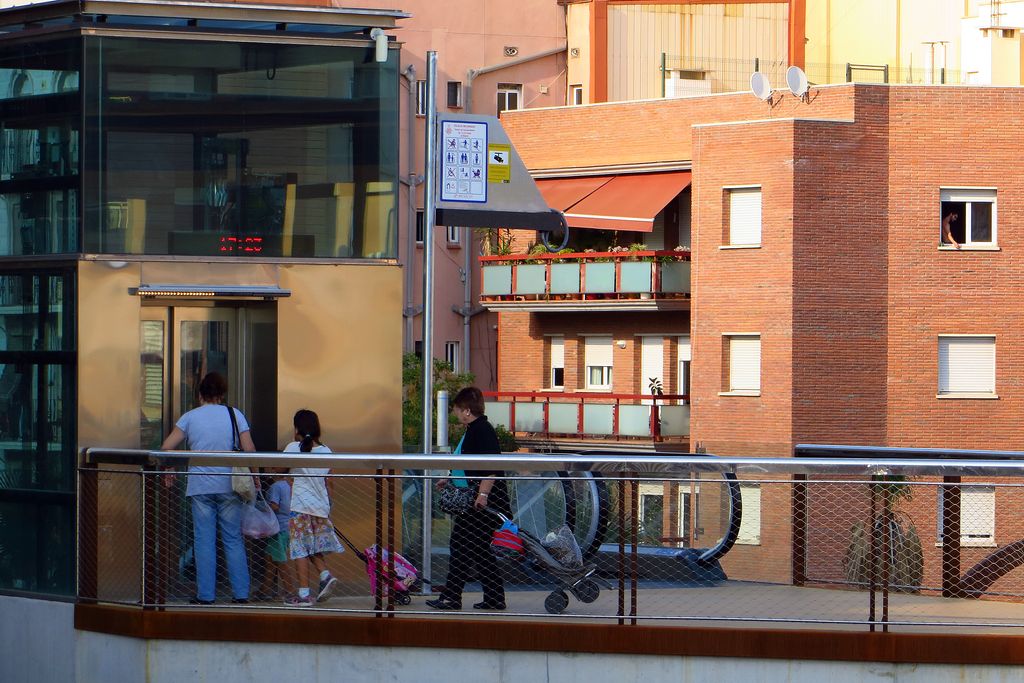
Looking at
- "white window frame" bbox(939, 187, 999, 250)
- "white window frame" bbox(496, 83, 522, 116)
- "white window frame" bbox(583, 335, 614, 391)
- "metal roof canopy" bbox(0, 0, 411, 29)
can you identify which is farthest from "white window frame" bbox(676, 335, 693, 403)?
"metal roof canopy" bbox(0, 0, 411, 29)

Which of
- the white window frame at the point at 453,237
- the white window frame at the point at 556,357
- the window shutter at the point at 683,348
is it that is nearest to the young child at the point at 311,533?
the window shutter at the point at 683,348

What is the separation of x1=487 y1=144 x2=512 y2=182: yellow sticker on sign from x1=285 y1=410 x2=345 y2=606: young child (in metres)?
3.20

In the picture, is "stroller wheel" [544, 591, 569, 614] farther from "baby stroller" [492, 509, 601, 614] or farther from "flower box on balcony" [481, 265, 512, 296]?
"flower box on balcony" [481, 265, 512, 296]

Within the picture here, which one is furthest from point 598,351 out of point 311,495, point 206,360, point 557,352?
point 311,495

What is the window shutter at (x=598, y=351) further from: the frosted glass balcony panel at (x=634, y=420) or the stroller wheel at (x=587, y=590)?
the stroller wheel at (x=587, y=590)

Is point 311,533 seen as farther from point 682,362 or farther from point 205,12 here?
point 682,362

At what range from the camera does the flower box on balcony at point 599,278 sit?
1850 inches

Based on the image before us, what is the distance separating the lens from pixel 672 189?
46.2m

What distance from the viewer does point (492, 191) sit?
14.2m

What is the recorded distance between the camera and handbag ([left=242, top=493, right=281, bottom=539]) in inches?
470

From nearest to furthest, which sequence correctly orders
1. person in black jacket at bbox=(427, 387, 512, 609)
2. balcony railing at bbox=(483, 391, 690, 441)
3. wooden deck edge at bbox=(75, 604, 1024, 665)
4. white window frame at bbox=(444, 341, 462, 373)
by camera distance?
1. wooden deck edge at bbox=(75, 604, 1024, 665)
2. person in black jacket at bbox=(427, 387, 512, 609)
3. balcony railing at bbox=(483, 391, 690, 441)
4. white window frame at bbox=(444, 341, 462, 373)

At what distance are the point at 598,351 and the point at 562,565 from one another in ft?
124

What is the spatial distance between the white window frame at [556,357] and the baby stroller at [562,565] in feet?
126

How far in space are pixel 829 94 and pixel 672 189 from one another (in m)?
5.01
